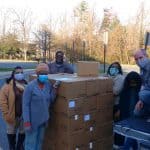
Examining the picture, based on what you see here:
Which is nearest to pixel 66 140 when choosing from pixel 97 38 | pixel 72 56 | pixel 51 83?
pixel 51 83

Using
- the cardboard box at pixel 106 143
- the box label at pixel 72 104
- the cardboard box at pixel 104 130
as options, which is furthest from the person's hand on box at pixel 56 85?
the cardboard box at pixel 106 143

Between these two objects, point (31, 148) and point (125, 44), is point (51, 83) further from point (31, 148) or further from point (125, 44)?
point (125, 44)

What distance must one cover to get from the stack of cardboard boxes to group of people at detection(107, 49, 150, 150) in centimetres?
18

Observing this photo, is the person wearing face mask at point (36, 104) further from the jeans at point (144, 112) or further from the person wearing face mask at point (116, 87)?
the jeans at point (144, 112)

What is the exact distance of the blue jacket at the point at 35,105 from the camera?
6.25 meters

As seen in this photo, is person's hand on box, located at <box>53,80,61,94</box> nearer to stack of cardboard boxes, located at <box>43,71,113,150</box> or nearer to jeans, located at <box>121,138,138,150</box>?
stack of cardboard boxes, located at <box>43,71,113,150</box>

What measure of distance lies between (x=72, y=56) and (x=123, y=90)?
37.1 metres

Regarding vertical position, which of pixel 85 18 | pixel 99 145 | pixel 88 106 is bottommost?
pixel 99 145

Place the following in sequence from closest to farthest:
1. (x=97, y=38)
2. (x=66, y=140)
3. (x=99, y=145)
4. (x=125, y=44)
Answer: (x=66, y=140) → (x=99, y=145) → (x=125, y=44) → (x=97, y=38)

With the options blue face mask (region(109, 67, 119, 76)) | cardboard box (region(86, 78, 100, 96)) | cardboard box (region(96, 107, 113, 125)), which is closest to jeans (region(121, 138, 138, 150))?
cardboard box (region(96, 107, 113, 125))

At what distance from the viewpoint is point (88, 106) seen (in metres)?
6.68

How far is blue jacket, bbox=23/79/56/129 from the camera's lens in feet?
20.5

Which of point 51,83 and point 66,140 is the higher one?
point 51,83

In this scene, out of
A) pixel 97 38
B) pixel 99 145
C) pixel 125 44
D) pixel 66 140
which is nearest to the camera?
pixel 66 140
